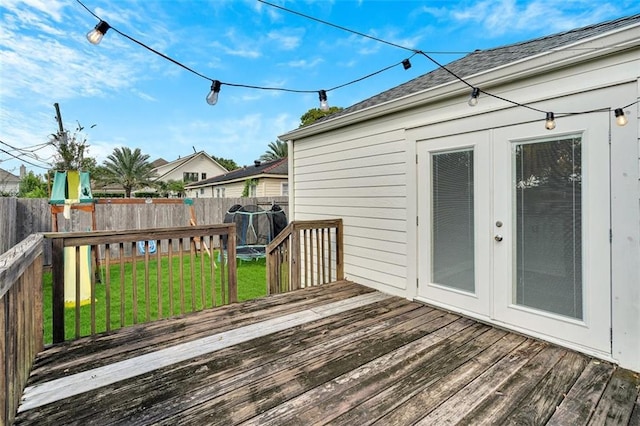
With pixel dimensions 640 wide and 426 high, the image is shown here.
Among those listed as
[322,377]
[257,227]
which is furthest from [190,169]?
[322,377]

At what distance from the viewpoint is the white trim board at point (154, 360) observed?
71.1 inches

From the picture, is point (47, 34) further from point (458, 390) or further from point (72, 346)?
point (458, 390)

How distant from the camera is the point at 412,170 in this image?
3.58 metres

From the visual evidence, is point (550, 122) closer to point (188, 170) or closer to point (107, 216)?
point (107, 216)

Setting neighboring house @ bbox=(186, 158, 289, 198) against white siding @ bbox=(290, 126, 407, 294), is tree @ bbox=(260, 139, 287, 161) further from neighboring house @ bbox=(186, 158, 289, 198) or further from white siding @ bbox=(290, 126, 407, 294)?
white siding @ bbox=(290, 126, 407, 294)

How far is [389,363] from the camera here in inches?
83.8

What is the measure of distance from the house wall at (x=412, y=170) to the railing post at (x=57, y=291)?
3.23 meters

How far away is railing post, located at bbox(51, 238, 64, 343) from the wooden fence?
15.4 ft

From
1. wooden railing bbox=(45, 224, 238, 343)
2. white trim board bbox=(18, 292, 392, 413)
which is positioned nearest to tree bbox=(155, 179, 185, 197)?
wooden railing bbox=(45, 224, 238, 343)

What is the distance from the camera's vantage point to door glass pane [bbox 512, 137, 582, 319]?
2387mm

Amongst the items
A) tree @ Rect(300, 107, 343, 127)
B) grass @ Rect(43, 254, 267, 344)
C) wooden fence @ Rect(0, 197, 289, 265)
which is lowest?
grass @ Rect(43, 254, 267, 344)

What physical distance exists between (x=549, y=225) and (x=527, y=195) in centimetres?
29

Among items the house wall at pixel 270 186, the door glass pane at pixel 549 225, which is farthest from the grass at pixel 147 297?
the house wall at pixel 270 186

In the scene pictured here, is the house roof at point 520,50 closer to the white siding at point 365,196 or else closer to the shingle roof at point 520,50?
the shingle roof at point 520,50
